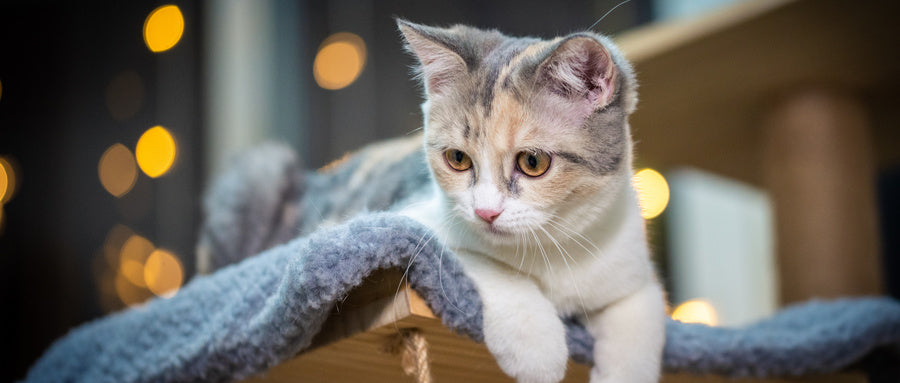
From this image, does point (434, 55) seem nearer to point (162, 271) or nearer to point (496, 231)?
point (496, 231)

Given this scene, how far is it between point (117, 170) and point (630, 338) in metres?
1.81

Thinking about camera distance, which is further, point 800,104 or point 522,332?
point 800,104

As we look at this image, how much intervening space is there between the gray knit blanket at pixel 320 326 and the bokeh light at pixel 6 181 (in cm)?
109

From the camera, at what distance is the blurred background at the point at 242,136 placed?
5.28 feet

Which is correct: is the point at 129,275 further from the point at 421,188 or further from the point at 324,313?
the point at 324,313

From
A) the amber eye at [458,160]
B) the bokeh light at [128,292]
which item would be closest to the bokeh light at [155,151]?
the bokeh light at [128,292]

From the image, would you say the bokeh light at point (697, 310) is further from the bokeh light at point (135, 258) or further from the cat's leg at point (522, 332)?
the bokeh light at point (135, 258)

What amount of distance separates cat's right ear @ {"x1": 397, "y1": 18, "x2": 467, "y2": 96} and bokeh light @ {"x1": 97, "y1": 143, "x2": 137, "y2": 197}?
5.17 feet

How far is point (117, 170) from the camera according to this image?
6.96ft

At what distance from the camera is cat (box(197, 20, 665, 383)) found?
0.72 m

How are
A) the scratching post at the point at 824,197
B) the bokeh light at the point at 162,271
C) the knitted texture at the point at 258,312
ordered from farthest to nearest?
the bokeh light at the point at 162,271 < the scratching post at the point at 824,197 < the knitted texture at the point at 258,312

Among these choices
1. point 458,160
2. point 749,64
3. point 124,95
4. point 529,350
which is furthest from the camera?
point 124,95

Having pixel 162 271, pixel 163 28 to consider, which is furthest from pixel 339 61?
pixel 162 271

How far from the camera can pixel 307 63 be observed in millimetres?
2334
